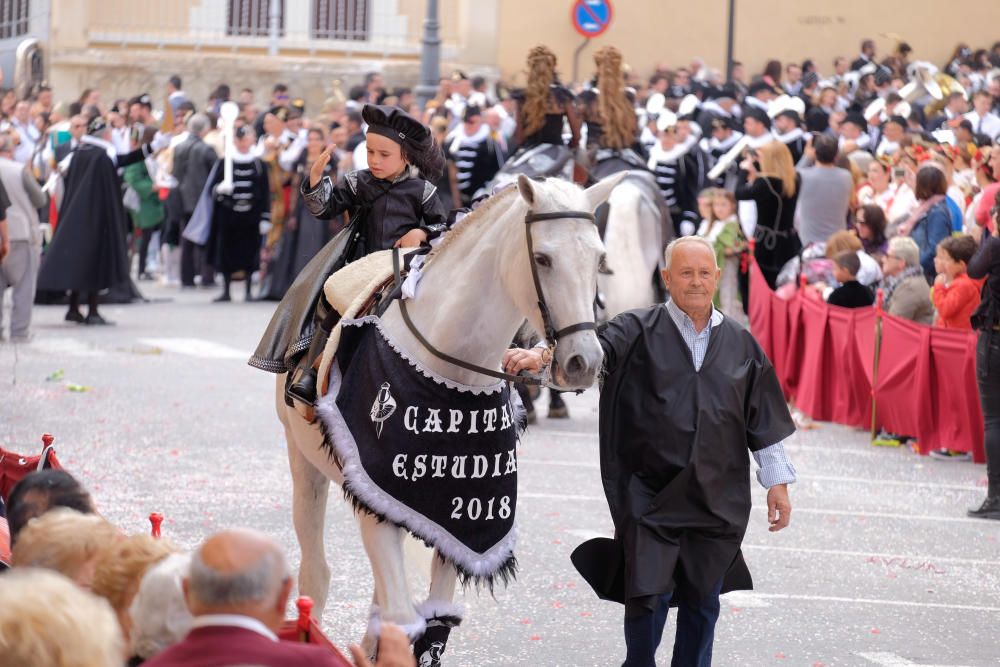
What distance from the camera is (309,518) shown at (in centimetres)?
683

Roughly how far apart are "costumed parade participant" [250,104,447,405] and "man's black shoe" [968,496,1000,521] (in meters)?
4.85

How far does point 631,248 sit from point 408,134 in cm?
705

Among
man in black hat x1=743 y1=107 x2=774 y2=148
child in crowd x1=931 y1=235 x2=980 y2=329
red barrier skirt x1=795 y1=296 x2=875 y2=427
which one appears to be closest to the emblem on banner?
child in crowd x1=931 y1=235 x2=980 y2=329

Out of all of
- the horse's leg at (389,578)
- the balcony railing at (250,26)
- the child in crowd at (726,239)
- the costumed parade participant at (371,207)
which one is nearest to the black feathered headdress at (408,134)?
the costumed parade participant at (371,207)

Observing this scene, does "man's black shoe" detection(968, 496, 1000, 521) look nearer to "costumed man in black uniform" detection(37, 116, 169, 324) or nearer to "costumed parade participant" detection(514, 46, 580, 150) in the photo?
"costumed parade participant" detection(514, 46, 580, 150)

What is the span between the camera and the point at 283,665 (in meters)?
3.35

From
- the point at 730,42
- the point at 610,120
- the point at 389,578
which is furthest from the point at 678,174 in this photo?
the point at 730,42

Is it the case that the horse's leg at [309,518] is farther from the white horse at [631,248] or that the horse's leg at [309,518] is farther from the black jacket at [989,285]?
the white horse at [631,248]

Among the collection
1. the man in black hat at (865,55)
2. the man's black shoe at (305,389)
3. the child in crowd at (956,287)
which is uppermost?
the man in black hat at (865,55)

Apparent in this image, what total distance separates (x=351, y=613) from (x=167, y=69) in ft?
83.8

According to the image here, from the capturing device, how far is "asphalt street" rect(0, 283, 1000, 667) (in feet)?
23.8

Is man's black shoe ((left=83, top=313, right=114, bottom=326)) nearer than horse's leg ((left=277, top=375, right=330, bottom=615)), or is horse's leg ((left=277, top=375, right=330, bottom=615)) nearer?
horse's leg ((left=277, top=375, right=330, bottom=615))

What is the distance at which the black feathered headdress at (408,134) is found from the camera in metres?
6.49

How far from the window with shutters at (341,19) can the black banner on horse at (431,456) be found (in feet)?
90.2
